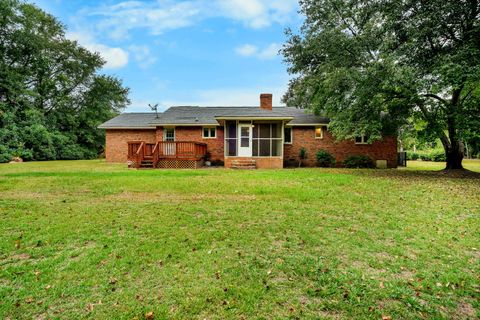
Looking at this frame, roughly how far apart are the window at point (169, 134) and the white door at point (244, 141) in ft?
19.3

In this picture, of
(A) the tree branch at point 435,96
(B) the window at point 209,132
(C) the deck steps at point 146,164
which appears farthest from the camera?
(B) the window at point 209,132

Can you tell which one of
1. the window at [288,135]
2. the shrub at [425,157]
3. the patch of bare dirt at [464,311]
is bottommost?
the patch of bare dirt at [464,311]

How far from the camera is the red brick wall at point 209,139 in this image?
1889cm

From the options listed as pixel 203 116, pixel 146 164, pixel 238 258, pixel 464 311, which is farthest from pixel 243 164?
pixel 464 311

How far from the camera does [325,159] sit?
18.3m

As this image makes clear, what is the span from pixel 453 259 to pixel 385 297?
5.78 ft

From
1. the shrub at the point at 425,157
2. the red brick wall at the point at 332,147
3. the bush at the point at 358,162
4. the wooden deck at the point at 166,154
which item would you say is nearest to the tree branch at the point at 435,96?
the red brick wall at the point at 332,147

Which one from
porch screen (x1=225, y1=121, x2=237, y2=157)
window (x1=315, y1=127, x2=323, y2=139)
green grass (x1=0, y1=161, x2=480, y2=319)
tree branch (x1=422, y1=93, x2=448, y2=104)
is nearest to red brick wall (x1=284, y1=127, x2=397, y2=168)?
window (x1=315, y1=127, x2=323, y2=139)

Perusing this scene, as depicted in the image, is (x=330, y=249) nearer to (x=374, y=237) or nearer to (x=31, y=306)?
(x=374, y=237)

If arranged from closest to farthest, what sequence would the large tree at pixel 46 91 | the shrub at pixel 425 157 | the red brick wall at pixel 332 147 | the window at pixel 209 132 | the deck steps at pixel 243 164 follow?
the deck steps at pixel 243 164
the red brick wall at pixel 332 147
the window at pixel 209 132
the large tree at pixel 46 91
the shrub at pixel 425 157

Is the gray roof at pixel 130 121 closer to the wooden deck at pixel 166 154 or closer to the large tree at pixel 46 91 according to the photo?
the wooden deck at pixel 166 154

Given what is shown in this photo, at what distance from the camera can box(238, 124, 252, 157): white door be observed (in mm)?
16688

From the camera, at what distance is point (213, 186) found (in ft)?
30.3

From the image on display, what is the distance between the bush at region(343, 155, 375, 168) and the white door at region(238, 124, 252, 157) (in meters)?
7.58
